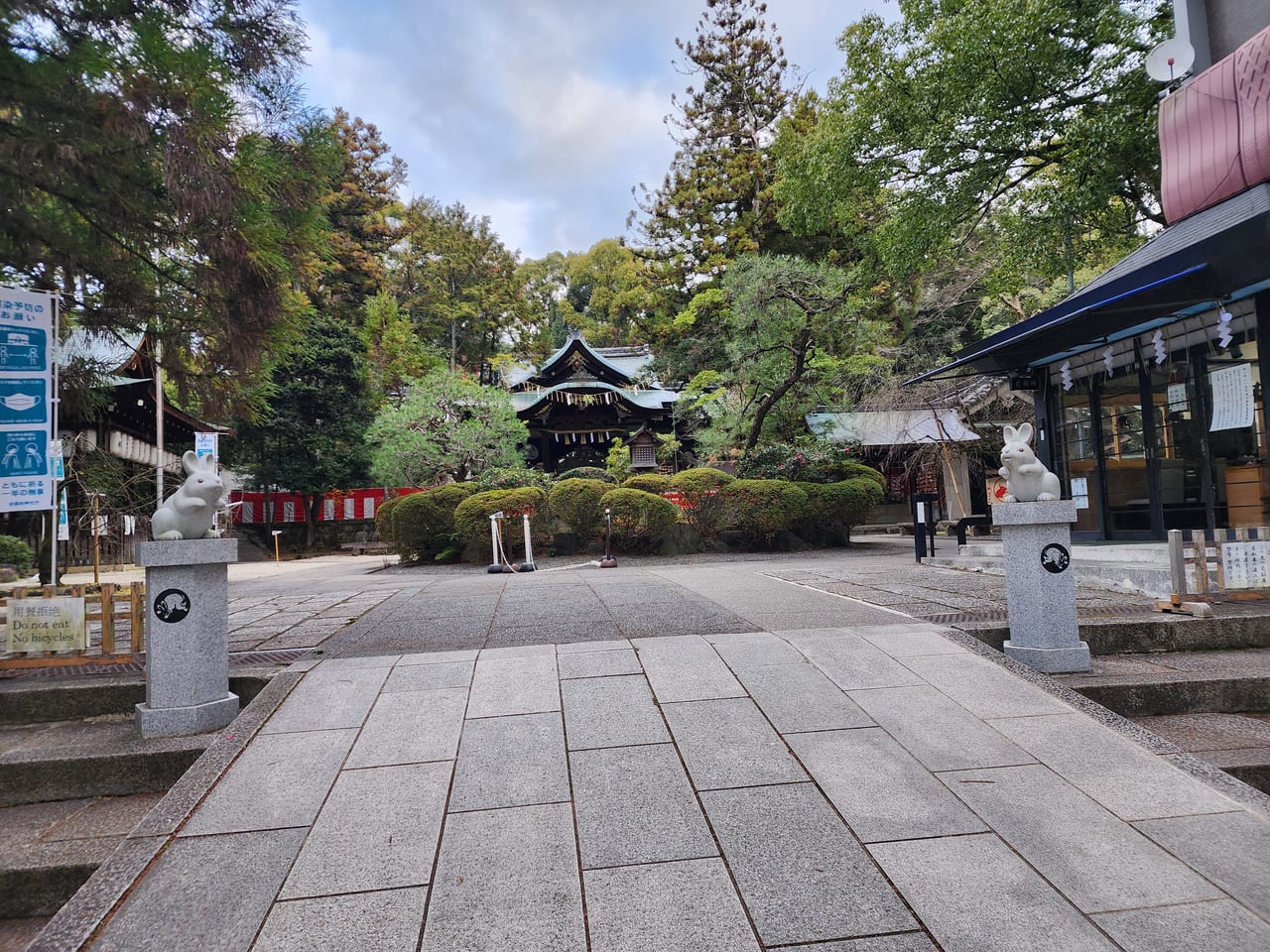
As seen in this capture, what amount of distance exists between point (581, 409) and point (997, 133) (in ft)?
48.6

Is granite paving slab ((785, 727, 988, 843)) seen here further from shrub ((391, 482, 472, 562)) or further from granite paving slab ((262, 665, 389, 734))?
shrub ((391, 482, 472, 562))

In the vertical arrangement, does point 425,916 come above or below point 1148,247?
below

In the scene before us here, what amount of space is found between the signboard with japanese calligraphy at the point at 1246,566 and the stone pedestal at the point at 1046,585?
2015mm

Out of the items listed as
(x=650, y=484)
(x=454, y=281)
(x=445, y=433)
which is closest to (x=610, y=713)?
(x=650, y=484)

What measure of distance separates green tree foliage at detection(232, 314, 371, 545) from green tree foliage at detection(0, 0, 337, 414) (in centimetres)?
1842

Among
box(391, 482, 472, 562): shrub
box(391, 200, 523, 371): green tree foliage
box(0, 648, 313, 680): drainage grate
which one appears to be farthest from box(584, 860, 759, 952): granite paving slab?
box(391, 200, 523, 371): green tree foliage

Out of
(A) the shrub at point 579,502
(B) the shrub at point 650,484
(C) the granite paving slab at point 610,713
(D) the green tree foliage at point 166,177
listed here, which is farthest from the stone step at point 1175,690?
(B) the shrub at point 650,484

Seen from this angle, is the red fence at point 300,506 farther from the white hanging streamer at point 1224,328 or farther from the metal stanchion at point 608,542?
the white hanging streamer at point 1224,328

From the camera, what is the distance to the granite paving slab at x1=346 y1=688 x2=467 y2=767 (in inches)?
124

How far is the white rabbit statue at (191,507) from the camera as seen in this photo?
370 cm

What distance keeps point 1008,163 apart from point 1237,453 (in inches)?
227

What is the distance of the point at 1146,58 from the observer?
29.2ft

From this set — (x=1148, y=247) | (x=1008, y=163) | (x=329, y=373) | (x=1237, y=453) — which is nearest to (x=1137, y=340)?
(x=1148, y=247)

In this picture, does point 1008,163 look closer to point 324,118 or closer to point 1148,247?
point 1148,247
